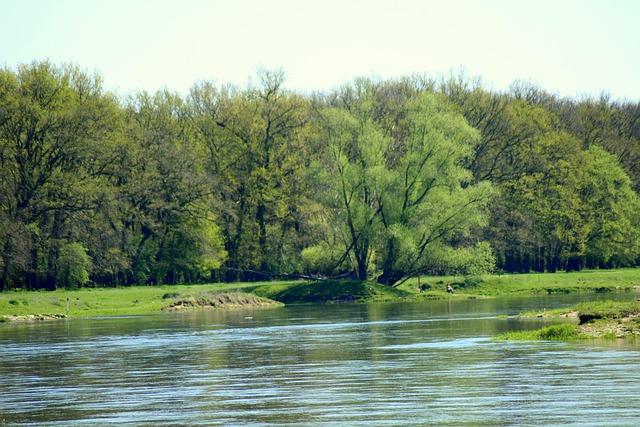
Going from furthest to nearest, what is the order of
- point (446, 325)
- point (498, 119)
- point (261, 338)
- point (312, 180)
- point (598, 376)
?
point (498, 119), point (312, 180), point (446, 325), point (261, 338), point (598, 376)

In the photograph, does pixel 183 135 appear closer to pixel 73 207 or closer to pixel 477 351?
pixel 73 207

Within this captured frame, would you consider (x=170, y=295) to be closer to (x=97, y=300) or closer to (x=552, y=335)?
(x=97, y=300)

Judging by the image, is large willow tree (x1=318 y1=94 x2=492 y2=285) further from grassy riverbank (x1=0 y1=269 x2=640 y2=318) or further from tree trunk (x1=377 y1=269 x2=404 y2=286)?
grassy riverbank (x1=0 y1=269 x2=640 y2=318)

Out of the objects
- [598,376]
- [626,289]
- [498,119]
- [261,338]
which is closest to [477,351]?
[598,376]

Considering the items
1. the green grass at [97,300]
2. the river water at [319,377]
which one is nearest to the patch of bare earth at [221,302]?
the green grass at [97,300]

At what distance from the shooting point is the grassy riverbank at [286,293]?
7894 centimetres

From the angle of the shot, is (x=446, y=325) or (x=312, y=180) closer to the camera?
(x=446, y=325)

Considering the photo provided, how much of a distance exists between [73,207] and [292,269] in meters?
20.7

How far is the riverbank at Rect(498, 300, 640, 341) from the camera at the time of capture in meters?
42.6

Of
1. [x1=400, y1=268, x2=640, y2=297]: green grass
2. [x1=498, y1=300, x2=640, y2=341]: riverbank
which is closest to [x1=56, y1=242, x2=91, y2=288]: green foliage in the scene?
[x1=400, y1=268, x2=640, y2=297]: green grass

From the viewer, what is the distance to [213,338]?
5225cm

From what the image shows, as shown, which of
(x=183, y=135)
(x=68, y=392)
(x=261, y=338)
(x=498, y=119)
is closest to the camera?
(x=68, y=392)

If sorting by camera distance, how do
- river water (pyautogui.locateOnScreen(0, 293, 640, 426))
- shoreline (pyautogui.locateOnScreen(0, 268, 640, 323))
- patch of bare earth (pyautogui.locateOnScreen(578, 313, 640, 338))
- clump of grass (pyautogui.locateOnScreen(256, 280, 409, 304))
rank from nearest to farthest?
river water (pyautogui.locateOnScreen(0, 293, 640, 426)) < patch of bare earth (pyautogui.locateOnScreen(578, 313, 640, 338)) < shoreline (pyautogui.locateOnScreen(0, 268, 640, 323)) < clump of grass (pyautogui.locateOnScreen(256, 280, 409, 304))

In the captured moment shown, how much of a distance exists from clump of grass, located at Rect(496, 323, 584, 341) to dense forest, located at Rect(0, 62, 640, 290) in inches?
1786
